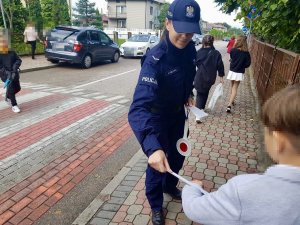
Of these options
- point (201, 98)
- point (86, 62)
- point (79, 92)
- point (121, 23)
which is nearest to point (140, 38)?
point (86, 62)

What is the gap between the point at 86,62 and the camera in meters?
13.7

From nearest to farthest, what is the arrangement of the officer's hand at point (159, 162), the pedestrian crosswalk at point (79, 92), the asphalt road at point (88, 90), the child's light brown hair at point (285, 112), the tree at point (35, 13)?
the child's light brown hair at point (285, 112)
the officer's hand at point (159, 162)
the asphalt road at point (88, 90)
the pedestrian crosswalk at point (79, 92)
the tree at point (35, 13)

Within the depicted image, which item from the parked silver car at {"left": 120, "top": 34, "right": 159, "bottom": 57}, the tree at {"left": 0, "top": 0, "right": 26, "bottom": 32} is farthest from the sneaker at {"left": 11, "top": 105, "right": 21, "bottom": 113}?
the parked silver car at {"left": 120, "top": 34, "right": 159, "bottom": 57}

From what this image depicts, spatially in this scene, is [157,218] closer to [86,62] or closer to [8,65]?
[8,65]

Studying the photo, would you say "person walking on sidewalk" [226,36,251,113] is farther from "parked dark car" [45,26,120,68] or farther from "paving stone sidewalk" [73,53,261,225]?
"parked dark car" [45,26,120,68]

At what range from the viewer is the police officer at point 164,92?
2023 mm

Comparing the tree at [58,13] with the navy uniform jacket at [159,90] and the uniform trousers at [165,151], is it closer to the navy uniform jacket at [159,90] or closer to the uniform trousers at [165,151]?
the uniform trousers at [165,151]

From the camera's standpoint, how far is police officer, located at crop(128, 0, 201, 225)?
2023mm

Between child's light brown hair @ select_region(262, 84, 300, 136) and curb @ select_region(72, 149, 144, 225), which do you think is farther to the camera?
curb @ select_region(72, 149, 144, 225)

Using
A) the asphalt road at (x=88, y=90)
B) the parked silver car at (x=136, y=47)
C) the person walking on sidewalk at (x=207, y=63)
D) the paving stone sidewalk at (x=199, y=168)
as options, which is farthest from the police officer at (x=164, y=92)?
the parked silver car at (x=136, y=47)

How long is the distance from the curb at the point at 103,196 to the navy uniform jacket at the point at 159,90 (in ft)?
4.39

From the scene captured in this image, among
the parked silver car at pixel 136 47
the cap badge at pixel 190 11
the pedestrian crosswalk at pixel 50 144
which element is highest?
the cap badge at pixel 190 11

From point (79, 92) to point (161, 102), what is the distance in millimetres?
6652

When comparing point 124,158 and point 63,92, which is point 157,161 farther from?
point 63,92
